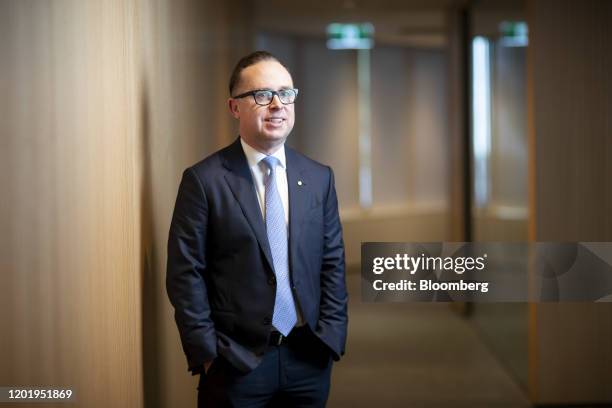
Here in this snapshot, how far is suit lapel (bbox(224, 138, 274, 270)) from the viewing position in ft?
6.72

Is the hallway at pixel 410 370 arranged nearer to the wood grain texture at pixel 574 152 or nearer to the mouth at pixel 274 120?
the wood grain texture at pixel 574 152

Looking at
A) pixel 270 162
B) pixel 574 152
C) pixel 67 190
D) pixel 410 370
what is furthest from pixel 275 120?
pixel 410 370

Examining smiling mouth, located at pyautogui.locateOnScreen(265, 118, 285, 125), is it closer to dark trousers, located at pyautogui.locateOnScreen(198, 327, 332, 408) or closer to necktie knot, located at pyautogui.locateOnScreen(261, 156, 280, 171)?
necktie knot, located at pyautogui.locateOnScreen(261, 156, 280, 171)

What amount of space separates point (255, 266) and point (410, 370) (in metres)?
1.35

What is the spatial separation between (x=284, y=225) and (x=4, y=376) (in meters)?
1.00

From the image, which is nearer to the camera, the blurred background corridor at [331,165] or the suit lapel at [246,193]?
the suit lapel at [246,193]

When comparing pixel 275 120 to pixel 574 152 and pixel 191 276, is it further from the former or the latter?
pixel 574 152

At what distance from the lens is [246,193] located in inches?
81.4

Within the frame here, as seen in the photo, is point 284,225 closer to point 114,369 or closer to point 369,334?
point 114,369

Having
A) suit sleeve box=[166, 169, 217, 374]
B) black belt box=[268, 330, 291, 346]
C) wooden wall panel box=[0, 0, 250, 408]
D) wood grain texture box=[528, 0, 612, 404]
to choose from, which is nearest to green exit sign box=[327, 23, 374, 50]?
wood grain texture box=[528, 0, 612, 404]

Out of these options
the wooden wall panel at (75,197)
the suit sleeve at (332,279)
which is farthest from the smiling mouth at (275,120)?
the wooden wall panel at (75,197)

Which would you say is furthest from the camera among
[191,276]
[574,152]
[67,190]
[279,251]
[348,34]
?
[348,34]

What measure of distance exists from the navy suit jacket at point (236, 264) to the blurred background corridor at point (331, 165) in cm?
38

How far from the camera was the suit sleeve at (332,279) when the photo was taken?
2.13m
